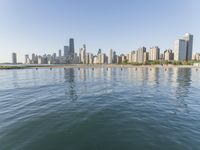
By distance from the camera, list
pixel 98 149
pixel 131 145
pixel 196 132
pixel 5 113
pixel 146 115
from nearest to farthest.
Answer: pixel 98 149, pixel 131 145, pixel 196 132, pixel 146 115, pixel 5 113

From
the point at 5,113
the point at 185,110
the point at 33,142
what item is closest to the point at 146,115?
the point at 185,110

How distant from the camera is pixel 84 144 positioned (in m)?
9.98

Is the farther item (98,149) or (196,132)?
(196,132)

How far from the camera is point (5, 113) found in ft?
55.6

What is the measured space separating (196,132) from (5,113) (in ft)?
66.2

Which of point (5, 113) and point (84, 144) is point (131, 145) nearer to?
point (84, 144)

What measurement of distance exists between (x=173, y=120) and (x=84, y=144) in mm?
9647

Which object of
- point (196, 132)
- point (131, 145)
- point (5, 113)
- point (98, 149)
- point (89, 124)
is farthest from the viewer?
point (5, 113)

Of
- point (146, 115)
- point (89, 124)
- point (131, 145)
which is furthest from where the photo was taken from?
point (146, 115)

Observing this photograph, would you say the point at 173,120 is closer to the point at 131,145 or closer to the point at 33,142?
the point at 131,145

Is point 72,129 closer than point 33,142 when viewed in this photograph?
No

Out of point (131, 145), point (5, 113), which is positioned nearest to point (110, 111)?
point (131, 145)

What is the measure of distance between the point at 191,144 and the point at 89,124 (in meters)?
8.31

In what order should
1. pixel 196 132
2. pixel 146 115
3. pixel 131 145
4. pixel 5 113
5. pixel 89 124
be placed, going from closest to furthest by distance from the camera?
pixel 131 145 → pixel 196 132 → pixel 89 124 → pixel 146 115 → pixel 5 113
